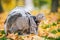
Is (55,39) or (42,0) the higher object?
(55,39)

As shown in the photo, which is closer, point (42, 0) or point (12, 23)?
point (12, 23)

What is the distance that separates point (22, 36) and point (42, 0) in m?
30.1

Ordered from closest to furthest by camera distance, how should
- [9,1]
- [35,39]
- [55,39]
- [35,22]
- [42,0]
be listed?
[35,39], [55,39], [35,22], [9,1], [42,0]

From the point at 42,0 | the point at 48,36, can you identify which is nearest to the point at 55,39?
the point at 48,36

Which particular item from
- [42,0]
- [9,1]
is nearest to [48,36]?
[9,1]

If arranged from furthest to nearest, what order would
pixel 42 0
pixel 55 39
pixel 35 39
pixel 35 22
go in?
pixel 42 0 → pixel 35 22 → pixel 55 39 → pixel 35 39

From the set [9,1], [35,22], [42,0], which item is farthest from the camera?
[42,0]

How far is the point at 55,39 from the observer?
834 centimetres

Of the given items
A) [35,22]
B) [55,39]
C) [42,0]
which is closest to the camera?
[55,39]

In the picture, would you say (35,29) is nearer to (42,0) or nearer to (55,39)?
(55,39)

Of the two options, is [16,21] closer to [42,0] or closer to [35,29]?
[35,29]

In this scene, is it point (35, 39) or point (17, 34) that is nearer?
point (35, 39)

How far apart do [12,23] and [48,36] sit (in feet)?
3.37

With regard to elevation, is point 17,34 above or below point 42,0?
above
